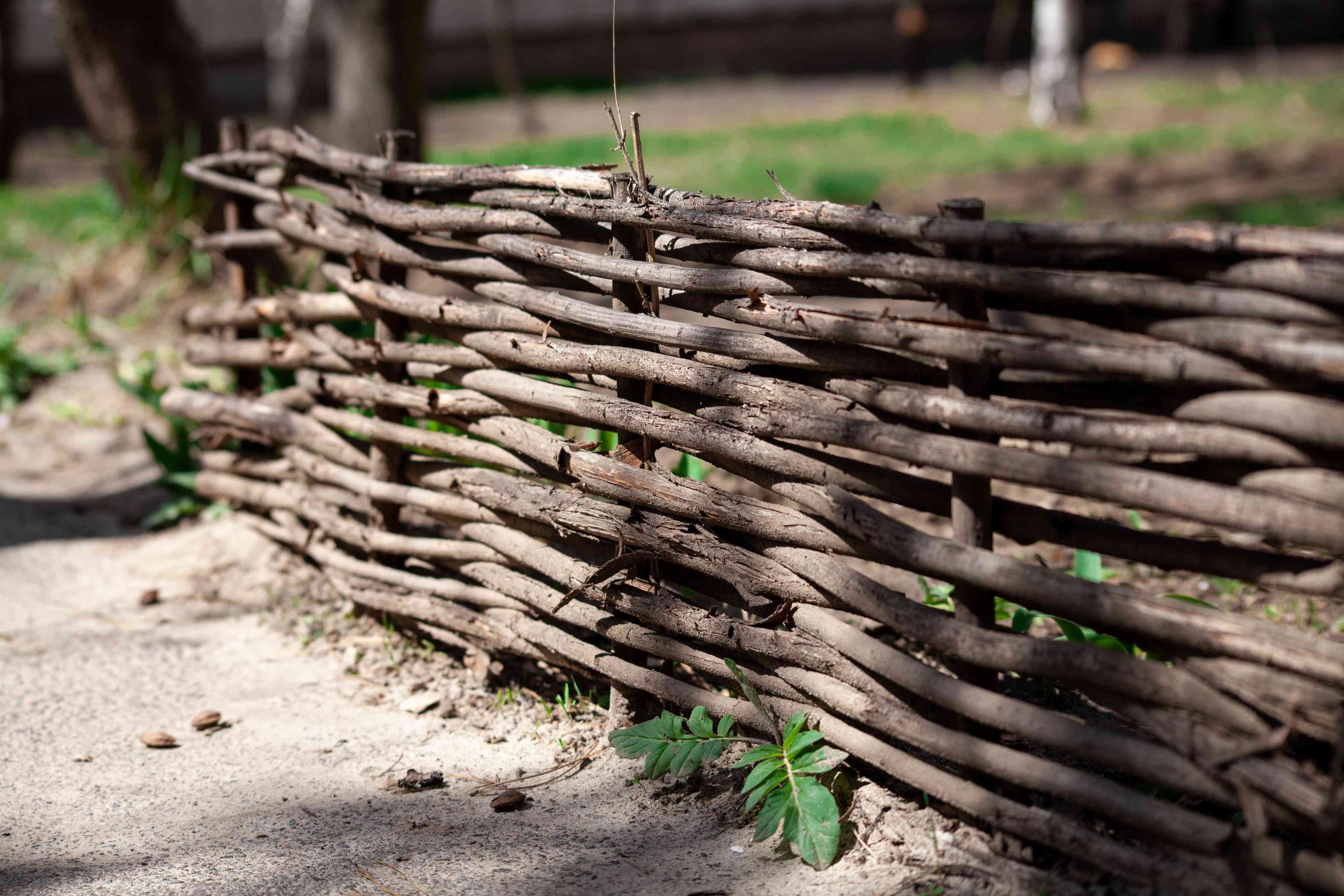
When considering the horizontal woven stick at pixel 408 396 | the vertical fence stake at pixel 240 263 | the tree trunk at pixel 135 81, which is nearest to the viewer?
the horizontal woven stick at pixel 408 396

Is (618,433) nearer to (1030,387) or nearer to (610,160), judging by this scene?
(1030,387)

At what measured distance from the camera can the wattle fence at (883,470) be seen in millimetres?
1879

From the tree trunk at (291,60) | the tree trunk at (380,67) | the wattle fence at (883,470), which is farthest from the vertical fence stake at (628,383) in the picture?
the tree trunk at (291,60)

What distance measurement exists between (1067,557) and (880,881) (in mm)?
1794

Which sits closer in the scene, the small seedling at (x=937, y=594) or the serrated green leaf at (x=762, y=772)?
the serrated green leaf at (x=762, y=772)

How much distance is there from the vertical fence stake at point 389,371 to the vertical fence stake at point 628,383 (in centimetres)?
86

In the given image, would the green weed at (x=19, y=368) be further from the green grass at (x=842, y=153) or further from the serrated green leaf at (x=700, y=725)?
the serrated green leaf at (x=700, y=725)

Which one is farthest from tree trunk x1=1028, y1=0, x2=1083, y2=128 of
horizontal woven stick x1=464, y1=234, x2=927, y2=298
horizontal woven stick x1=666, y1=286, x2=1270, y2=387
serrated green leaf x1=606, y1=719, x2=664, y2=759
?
serrated green leaf x1=606, y1=719, x2=664, y2=759

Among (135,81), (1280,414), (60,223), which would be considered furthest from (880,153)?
(1280,414)

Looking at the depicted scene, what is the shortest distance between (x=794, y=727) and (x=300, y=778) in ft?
4.10

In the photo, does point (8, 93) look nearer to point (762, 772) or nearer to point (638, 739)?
point (638, 739)

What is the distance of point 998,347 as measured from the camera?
81.0 inches

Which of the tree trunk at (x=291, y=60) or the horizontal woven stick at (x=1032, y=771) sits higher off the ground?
the tree trunk at (x=291, y=60)

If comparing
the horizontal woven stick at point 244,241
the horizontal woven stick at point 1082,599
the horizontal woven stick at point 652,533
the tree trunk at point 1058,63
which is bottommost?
the horizontal woven stick at point 652,533
